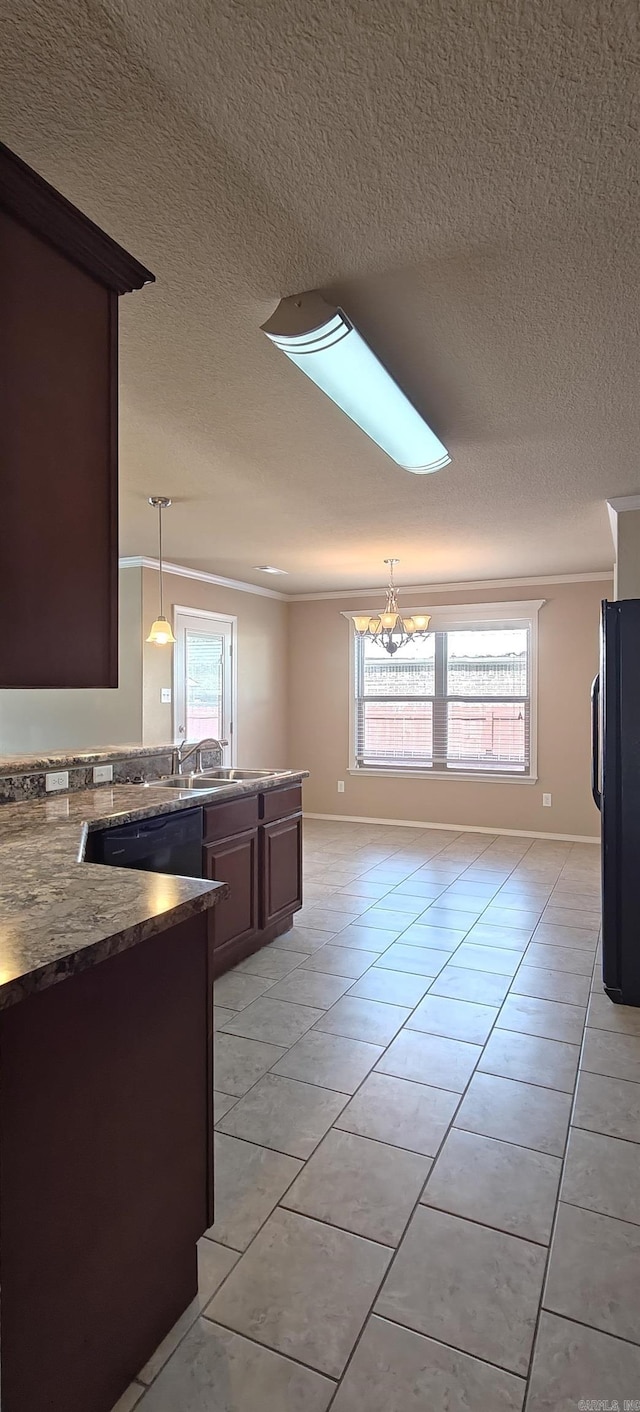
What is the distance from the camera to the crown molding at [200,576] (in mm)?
5484

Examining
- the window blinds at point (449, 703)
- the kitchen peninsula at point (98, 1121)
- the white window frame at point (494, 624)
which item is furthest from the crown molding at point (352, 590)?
the kitchen peninsula at point (98, 1121)

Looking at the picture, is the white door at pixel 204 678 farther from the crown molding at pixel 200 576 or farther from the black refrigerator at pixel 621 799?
the black refrigerator at pixel 621 799

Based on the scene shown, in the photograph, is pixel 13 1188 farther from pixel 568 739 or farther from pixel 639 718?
pixel 568 739

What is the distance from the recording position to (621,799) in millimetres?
3068

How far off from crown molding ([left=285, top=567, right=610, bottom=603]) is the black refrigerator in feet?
11.0

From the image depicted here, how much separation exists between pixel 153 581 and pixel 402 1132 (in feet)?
14.8

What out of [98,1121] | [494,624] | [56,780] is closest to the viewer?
[98,1121]

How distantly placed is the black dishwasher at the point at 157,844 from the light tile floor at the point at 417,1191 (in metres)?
0.67

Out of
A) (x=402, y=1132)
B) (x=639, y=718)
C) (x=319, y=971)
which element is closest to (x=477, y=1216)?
(x=402, y=1132)

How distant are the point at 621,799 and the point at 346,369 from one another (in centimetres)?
219

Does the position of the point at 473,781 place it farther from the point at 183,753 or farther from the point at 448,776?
the point at 183,753

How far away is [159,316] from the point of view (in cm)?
196

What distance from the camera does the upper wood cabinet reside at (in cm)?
134

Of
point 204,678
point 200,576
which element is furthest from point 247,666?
point 200,576
